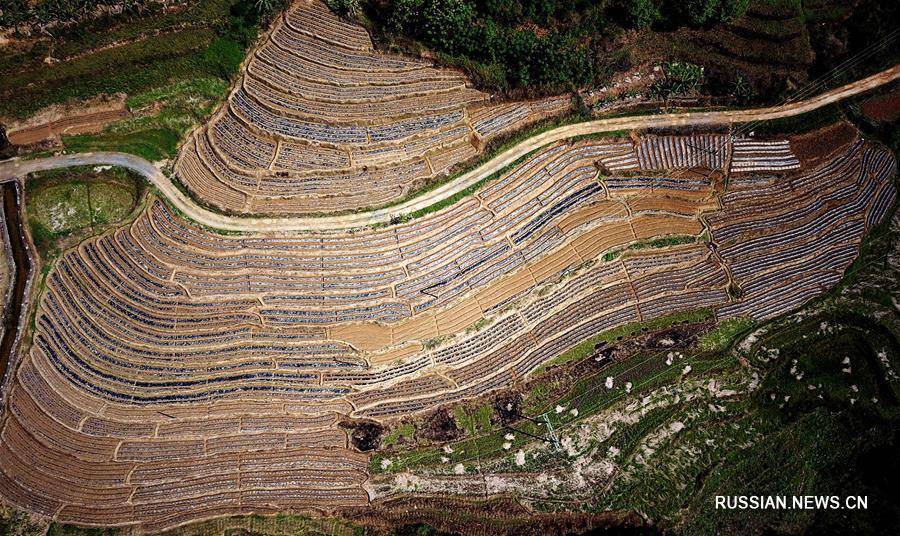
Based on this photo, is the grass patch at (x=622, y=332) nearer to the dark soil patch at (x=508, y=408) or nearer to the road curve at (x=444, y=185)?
the dark soil patch at (x=508, y=408)

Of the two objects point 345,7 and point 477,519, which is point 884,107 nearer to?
point 345,7

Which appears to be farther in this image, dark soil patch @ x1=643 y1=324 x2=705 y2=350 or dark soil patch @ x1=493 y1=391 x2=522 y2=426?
dark soil patch @ x1=643 y1=324 x2=705 y2=350

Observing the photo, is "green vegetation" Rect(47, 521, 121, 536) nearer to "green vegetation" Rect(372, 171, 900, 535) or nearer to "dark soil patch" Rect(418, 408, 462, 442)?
"green vegetation" Rect(372, 171, 900, 535)

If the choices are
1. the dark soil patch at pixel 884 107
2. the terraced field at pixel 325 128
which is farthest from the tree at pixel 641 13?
the dark soil patch at pixel 884 107

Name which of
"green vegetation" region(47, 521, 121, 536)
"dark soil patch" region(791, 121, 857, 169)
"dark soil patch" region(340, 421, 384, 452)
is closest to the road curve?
"dark soil patch" region(791, 121, 857, 169)

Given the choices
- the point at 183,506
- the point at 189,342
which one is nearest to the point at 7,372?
the point at 189,342

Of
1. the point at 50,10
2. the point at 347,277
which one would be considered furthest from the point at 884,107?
the point at 50,10

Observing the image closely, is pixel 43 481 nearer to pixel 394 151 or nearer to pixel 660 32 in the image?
pixel 394 151
